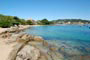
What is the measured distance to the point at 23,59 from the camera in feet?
16.3

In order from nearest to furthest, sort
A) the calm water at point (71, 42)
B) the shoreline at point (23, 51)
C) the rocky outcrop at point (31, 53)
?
the rocky outcrop at point (31, 53)
the shoreline at point (23, 51)
the calm water at point (71, 42)

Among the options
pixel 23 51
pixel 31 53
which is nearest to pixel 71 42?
pixel 31 53

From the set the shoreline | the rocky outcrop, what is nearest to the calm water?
the rocky outcrop

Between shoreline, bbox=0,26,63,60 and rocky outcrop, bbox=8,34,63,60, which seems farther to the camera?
shoreline, bbox=0,26,63,60

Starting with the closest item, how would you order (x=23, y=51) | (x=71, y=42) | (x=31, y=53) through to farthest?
(x=23, y=51) → (x=31, y=53) → (x=71, y=42)

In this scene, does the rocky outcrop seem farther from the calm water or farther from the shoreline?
the calm water

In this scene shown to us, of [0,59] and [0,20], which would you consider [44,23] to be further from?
[0,59]

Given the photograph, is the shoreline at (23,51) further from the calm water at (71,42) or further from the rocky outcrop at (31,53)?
the calm water at (71,42)

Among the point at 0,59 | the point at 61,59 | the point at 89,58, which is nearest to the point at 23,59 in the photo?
the point at 0,59

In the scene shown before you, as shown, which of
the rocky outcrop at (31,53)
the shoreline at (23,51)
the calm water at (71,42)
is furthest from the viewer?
the calm water at (71,42)

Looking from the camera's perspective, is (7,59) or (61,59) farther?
(61,59)

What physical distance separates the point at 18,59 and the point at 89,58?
5722mm

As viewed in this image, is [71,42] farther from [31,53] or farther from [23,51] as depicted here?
[23,51]

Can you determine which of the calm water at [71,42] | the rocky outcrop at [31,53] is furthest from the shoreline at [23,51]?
the calm water at [71,42]
